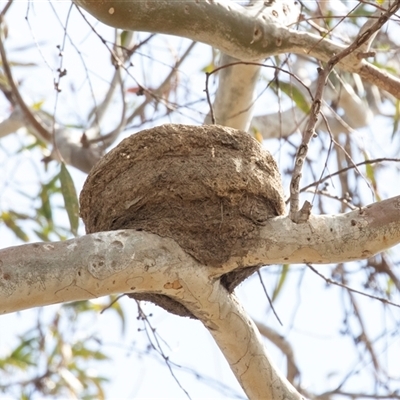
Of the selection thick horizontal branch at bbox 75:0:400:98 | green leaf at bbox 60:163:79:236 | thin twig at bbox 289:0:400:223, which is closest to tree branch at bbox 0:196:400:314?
thin twig at bbox 289:0:400:223

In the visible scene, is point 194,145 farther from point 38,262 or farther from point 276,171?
point 38,262

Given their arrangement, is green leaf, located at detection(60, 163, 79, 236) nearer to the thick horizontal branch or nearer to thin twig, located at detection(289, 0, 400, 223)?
the thick horizontal branch

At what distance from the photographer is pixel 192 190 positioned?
9.70 ft

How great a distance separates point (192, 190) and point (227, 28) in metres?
0.69

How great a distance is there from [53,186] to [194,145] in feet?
10.7

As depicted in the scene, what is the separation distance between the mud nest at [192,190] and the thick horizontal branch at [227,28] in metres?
0.37

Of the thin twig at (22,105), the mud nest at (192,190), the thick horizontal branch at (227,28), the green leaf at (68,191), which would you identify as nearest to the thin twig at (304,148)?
the mud nest at (192,190)

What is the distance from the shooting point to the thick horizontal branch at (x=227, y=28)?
294 centimetres

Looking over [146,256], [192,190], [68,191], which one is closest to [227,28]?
[192,190]

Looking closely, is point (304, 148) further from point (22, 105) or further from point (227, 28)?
Result: point (22, 105)

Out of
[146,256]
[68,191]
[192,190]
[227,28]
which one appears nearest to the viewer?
[146,256]

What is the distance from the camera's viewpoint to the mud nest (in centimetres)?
285

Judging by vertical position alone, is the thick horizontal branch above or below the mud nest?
above

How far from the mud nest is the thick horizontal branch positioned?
14.5 inches
